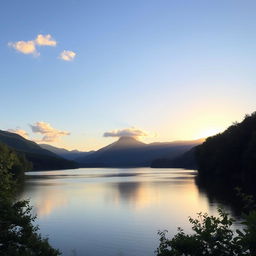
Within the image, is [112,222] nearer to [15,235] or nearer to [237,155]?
[15,235]

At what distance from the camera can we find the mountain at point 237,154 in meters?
111

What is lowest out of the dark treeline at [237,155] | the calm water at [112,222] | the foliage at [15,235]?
the calm water at [112,222]

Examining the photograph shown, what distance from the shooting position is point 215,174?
14550cm

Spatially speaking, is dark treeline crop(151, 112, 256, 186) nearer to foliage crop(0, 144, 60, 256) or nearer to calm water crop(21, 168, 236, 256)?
calm water crop(21, 168, 236, 256)

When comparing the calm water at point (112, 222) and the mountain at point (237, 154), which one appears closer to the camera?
the calm water at point (112, 222)

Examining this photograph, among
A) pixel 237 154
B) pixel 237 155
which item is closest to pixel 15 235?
pixel 237 154

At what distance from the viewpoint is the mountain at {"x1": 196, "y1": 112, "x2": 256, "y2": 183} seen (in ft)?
364

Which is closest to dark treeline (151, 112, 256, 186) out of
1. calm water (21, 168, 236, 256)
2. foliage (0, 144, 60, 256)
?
calm water (21, 168, 236, 256)

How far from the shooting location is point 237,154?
128250 mm

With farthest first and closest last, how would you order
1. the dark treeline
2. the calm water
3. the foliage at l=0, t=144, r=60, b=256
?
the dark treeline
the calm water
the foliage at l=0, t=144, r=60, b=256

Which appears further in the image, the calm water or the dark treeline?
the dark treeline

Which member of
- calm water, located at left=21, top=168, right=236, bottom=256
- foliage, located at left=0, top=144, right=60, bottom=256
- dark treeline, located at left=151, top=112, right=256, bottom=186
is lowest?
calm water, located at left=21, top=168, right=236, bottom=256

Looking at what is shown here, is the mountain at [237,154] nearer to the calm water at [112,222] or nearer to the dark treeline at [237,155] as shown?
the dark treeline at [237,155]

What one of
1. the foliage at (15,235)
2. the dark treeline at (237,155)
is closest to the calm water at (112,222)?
the foliage at (15,235)
